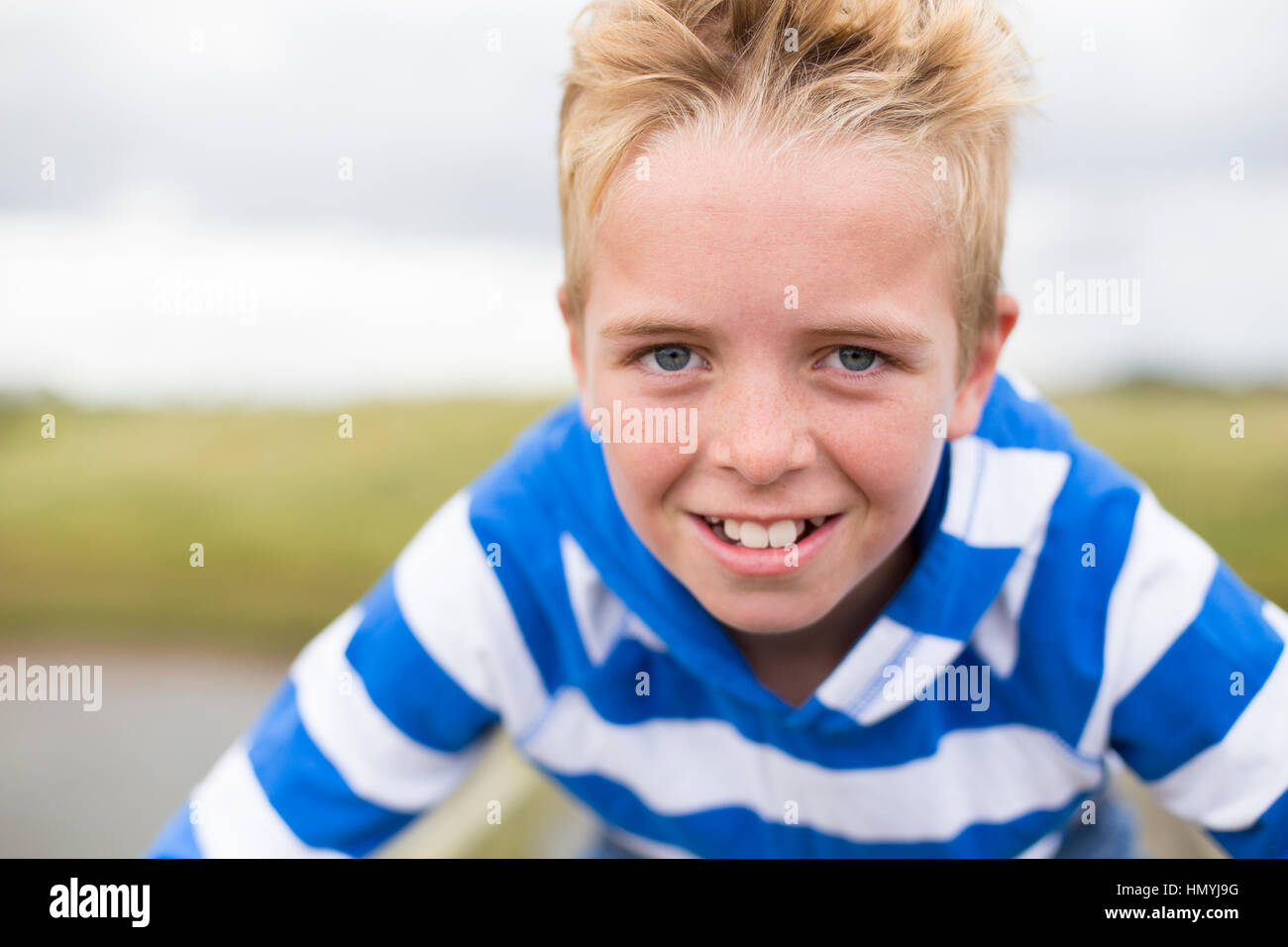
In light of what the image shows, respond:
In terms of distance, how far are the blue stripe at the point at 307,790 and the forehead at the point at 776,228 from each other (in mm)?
460

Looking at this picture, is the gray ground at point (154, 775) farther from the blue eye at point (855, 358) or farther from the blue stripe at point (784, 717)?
the blue eye at point (855, 358)

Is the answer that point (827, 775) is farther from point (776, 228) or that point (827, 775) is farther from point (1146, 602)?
point (776, 228)

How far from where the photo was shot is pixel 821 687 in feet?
2.63

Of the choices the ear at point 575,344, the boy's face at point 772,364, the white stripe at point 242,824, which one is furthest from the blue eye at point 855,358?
the white stripe at point 242,824

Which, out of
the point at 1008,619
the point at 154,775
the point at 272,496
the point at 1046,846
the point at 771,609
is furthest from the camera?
the point at 272,496

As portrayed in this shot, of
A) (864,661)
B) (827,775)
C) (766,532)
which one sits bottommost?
(827,775)

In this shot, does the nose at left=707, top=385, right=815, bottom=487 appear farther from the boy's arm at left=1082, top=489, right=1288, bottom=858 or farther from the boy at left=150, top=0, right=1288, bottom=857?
the boy's arm at left=1082, top=489, right=1288, bottom=858

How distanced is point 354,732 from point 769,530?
383 mm

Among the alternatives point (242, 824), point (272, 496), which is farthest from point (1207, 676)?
point (272, 496)

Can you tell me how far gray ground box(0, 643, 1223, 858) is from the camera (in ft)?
4.87

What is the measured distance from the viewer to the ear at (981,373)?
2.50ft

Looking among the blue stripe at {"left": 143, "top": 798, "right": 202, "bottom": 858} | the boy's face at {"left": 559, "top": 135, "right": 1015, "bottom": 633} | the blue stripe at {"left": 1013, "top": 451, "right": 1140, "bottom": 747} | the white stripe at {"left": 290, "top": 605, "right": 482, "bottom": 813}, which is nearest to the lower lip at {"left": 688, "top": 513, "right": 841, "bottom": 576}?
the boy's face at {"left": 559, "top": 135, "right": 1015, "bottom": 633}

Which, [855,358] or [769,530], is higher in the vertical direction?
[855,358]
